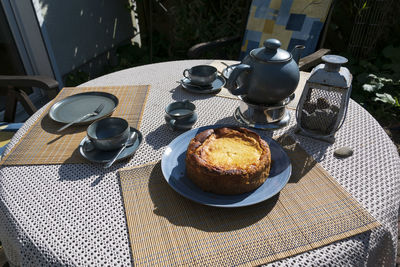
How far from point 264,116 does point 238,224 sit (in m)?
0.60

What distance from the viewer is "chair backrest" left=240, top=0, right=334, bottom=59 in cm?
243

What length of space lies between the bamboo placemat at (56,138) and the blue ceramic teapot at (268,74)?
20.4 inches

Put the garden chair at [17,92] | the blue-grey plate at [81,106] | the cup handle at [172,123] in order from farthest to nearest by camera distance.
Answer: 1. the garden chair at [17,92]
2. the blue-grey plate at [81,106]
3. the cup handle at [172,123]

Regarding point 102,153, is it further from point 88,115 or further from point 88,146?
point 88,115

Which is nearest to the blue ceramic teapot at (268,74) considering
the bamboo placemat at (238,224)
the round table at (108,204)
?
the round table at (108,204)

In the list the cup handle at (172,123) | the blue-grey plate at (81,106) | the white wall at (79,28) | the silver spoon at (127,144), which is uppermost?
the cup handle at (172,123)

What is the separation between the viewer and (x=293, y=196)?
0.93m

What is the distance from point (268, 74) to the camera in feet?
3.74

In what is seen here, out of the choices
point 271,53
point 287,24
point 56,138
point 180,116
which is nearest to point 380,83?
point 287,24

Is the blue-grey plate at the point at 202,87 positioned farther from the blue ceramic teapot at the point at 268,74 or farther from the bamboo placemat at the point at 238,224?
the bamboo placemat at the point at 238,224

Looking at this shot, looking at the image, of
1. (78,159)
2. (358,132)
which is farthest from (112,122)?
(358,132)

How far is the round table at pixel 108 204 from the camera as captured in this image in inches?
30.7

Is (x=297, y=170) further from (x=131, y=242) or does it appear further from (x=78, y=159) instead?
(x=78, y=159)

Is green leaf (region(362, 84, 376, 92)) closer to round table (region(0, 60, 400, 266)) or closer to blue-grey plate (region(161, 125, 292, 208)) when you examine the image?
round table (region(0, 60, 400, 266))
